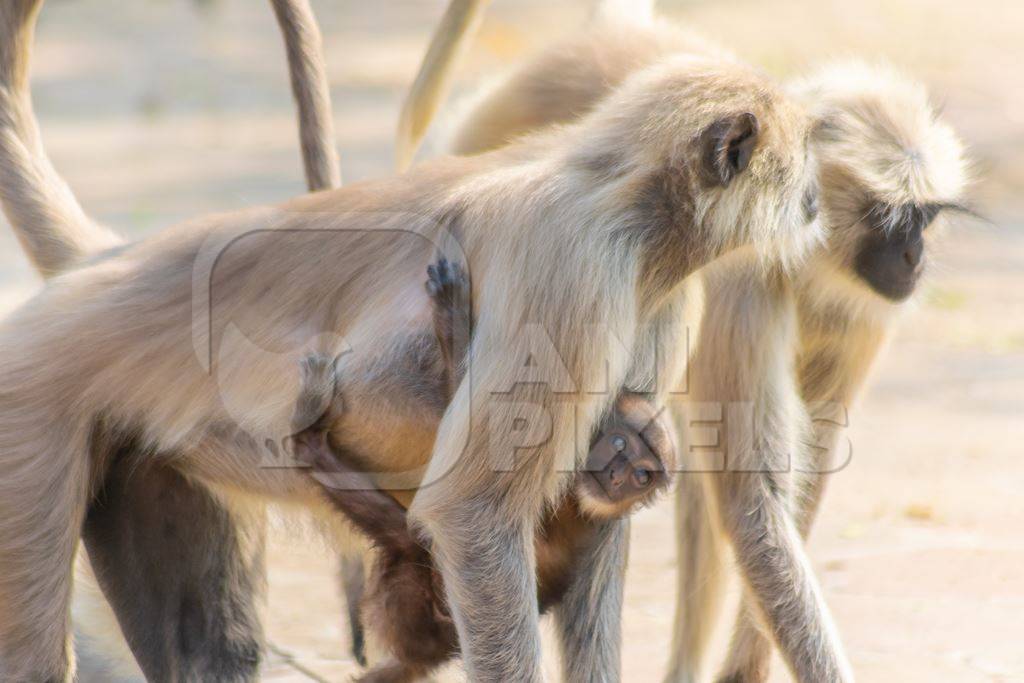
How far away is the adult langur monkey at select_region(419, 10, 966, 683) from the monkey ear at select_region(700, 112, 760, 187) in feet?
0.92

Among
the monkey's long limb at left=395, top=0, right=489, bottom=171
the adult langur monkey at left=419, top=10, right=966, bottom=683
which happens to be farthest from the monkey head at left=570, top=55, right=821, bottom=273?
the monkey's long limb at left=395, top=0, right=489, bottom=171

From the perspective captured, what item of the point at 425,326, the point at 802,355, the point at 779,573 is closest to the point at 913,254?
the point at 802,355

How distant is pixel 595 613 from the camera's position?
3.08 meters

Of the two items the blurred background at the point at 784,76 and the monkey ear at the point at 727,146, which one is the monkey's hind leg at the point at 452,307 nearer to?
the monkey ear at the point at 727,146

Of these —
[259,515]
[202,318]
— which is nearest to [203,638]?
[259,515]

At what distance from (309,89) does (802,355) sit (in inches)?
52.6

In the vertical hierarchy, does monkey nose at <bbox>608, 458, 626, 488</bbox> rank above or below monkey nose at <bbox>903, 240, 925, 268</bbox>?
below

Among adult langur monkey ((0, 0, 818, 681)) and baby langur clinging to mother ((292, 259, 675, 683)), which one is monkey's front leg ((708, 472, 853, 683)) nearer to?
baby langur clinging to mother ((292, 259, 675, 683))

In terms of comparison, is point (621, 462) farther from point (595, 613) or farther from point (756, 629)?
point (756, 629)

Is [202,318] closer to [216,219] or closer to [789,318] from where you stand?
[216,219]

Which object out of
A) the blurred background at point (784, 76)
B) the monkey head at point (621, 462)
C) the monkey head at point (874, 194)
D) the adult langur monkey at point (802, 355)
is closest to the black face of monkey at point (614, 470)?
the monkey head at point (621, 462)

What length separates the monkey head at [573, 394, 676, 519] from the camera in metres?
3.03

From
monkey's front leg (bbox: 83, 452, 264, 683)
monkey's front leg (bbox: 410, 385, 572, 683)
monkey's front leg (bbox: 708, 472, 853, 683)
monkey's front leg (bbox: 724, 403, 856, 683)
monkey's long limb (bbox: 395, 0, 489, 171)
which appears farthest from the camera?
monkey's long limb (bbox: 395, 0, 489, 171)

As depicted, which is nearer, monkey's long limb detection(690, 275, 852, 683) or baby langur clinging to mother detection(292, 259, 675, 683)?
baby langur clinging to mother detection(292, 259, 675, 683)
